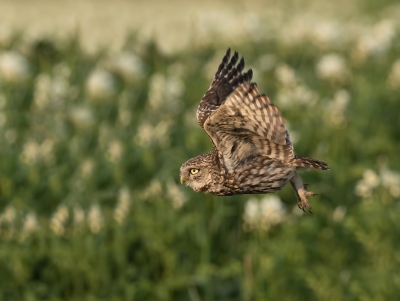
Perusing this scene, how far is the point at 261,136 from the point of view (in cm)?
364

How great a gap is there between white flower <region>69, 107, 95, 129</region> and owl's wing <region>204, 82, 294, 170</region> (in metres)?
6.67

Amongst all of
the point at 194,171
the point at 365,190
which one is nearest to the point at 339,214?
the point at 365,190

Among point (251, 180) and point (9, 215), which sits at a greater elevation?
point (9, 215)

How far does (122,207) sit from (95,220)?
0.26 metres

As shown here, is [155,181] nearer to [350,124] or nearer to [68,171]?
[68,171]

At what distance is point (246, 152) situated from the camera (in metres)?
3.83

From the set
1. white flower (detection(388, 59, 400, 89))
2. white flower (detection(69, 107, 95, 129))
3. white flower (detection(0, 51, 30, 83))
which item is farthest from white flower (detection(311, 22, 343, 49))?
white flower (detection(0, 51, 30, 83))

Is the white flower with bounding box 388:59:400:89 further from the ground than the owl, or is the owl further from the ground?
the white flower with bounding box 388:59:400:89

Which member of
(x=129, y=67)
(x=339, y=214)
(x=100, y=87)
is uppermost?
(x=129, y=67)

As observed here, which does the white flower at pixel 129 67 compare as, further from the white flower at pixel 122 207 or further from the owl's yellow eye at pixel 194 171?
the owl's yellow eye at pixel 194 171

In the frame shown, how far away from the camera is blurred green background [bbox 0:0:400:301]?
26.4 ft

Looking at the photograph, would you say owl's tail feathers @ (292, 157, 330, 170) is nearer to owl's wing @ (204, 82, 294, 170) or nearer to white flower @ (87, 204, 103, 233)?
owl's wing @ (204, 82, 294, 170)

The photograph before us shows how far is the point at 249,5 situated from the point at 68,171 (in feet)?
29.3

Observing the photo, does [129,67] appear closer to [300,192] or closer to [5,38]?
[5,38]
